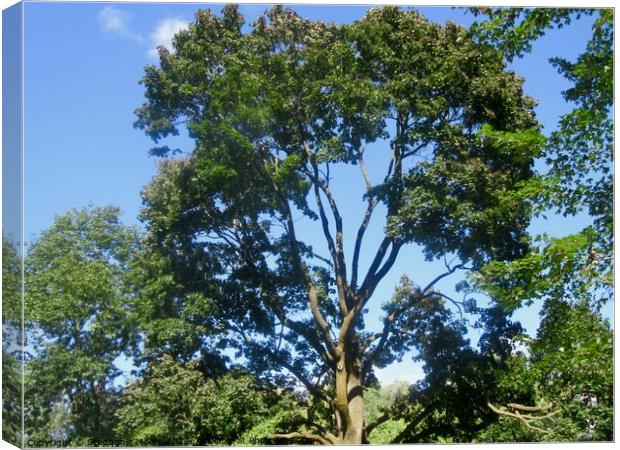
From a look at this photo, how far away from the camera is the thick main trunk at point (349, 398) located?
7.91 metres

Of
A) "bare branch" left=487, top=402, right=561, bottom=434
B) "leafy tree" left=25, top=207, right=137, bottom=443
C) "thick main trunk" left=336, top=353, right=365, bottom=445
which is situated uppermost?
"leafy tree" left=25, top=207, right=137, bottom=443

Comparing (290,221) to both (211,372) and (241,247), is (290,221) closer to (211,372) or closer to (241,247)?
(241,247)

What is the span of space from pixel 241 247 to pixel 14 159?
9.46 feet

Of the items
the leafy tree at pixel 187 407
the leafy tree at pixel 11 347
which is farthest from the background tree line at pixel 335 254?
the leafy tree at pixel 11 347

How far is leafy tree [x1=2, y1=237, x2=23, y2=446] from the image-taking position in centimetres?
671

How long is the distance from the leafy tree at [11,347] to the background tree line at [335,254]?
40 cm

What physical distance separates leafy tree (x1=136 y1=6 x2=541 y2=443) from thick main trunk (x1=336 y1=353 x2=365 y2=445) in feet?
0.06

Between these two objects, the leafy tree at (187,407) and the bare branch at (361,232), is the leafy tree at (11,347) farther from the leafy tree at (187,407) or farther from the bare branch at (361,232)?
the bare branch at (361,232)

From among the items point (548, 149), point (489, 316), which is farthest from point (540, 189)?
point (489, 316)

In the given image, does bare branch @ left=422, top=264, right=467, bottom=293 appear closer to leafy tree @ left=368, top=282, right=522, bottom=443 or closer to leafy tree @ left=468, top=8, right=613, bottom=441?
leafy tree @ left=368, top=282, right=522, bottom=443

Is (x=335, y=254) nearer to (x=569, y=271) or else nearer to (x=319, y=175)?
(x=319, y=175)

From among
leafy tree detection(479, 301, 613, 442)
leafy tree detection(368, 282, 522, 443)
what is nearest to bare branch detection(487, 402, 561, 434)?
leafy tree detection(479, 301, 613, 442)

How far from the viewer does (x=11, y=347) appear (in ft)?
22.5

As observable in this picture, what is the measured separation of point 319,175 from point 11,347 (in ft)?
13.3
